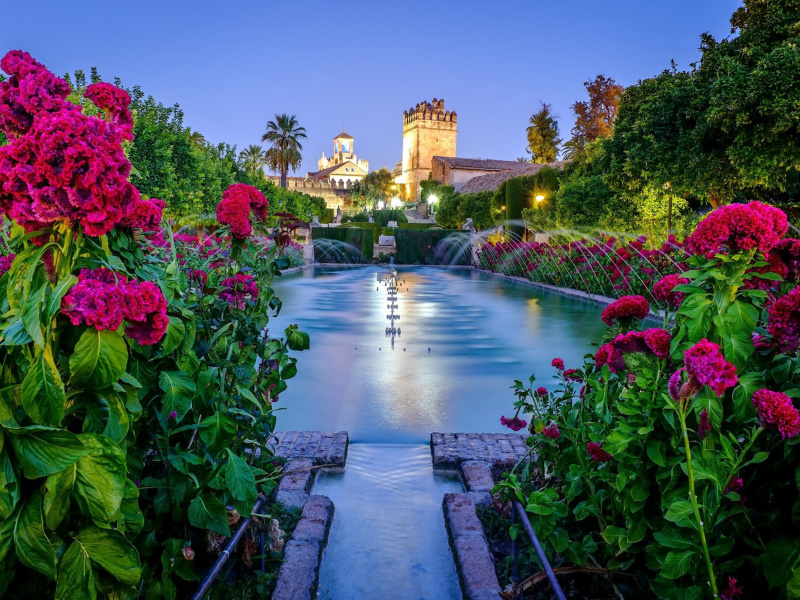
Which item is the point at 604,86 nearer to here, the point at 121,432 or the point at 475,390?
the point at 475,390

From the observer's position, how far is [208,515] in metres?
2.04

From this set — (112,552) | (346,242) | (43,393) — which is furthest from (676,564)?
(346,242)

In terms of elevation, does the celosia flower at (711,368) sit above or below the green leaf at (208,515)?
above

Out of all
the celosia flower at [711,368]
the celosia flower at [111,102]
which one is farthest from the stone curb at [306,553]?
the celosia flower at [111,102]

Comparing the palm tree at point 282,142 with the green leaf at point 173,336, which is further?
the palm tree at point 282,142

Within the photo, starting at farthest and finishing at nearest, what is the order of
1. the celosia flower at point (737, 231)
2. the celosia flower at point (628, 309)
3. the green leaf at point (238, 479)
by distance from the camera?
the celosia flower at point (628, 309), the green leaf at point (238, 479), the celosia flower at point (737, 231)

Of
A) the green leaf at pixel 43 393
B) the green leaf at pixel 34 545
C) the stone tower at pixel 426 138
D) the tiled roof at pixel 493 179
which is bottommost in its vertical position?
the green leaf at pixel 34 545

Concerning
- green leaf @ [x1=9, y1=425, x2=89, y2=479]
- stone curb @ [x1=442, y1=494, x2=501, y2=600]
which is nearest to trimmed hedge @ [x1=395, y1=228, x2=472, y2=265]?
stone curb @ [x1=442, y1=494, x2=501, y2=600]

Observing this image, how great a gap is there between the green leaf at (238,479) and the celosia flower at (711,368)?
1499 millimetres

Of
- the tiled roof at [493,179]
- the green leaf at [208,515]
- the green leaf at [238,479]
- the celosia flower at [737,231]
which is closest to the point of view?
the celosia flower at [737,231]

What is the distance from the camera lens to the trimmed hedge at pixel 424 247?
108 ft

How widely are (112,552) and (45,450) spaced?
314mm

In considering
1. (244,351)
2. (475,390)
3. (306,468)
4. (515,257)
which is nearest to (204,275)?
(244,351)

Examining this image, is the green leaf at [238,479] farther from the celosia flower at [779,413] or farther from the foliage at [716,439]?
the celosia flower at [779,413]
